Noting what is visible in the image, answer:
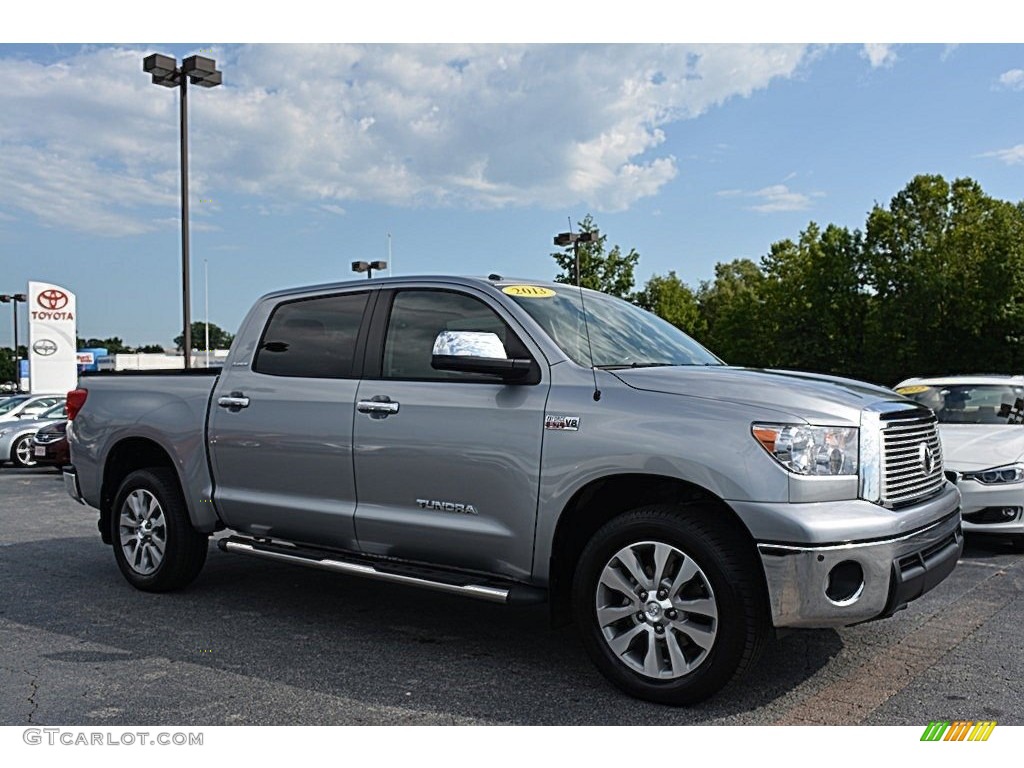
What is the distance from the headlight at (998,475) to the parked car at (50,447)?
46.7 feet

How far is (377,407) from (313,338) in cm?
85

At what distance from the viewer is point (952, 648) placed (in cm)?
508

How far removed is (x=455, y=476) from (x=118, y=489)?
319cm

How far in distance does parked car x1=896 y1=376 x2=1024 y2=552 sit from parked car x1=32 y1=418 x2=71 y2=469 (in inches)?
532

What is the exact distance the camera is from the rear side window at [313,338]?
559 centimetres

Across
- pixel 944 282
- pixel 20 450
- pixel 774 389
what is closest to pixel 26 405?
pixel 20 450

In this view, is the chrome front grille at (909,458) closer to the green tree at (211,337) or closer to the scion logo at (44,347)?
the scion logo at (44,347)

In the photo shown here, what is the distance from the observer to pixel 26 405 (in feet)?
62.2

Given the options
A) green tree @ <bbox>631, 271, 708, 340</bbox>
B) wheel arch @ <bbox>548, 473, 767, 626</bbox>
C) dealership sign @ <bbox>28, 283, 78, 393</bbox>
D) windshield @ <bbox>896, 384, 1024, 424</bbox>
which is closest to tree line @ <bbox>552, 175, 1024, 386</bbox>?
green tree @ <bbox>631, 271, 708, 340</bbox>

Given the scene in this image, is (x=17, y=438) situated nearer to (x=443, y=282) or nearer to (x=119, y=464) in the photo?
(x=119, y=464)

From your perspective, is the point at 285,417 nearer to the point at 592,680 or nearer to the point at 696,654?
the point at 592,680
